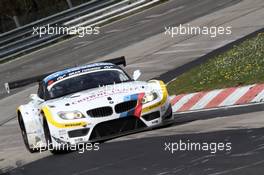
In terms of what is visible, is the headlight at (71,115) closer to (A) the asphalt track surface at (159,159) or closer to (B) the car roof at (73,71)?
(A) the asphalt track surface at (159,159)

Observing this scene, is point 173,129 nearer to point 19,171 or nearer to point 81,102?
point 81,102

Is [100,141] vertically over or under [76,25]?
under

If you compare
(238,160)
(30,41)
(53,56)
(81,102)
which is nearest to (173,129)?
(81,102)

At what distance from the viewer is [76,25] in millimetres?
33156

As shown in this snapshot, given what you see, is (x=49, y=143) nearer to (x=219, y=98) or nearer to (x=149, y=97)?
(x=149, y=97)

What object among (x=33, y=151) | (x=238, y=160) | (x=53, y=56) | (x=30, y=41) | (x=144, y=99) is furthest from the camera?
(x=30, y=41)

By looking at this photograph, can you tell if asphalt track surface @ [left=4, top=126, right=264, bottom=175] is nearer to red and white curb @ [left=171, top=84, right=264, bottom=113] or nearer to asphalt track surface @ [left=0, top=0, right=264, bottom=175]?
asphalt track surface @ [left=0, top=0, right=264, bottom=175]

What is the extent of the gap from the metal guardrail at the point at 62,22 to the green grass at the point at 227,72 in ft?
46.6

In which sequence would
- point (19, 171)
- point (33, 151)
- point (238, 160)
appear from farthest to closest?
point (33, 151), point (19, 171), point (238, 160)

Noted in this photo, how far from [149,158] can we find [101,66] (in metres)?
4.22

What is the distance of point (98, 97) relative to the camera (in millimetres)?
11391
